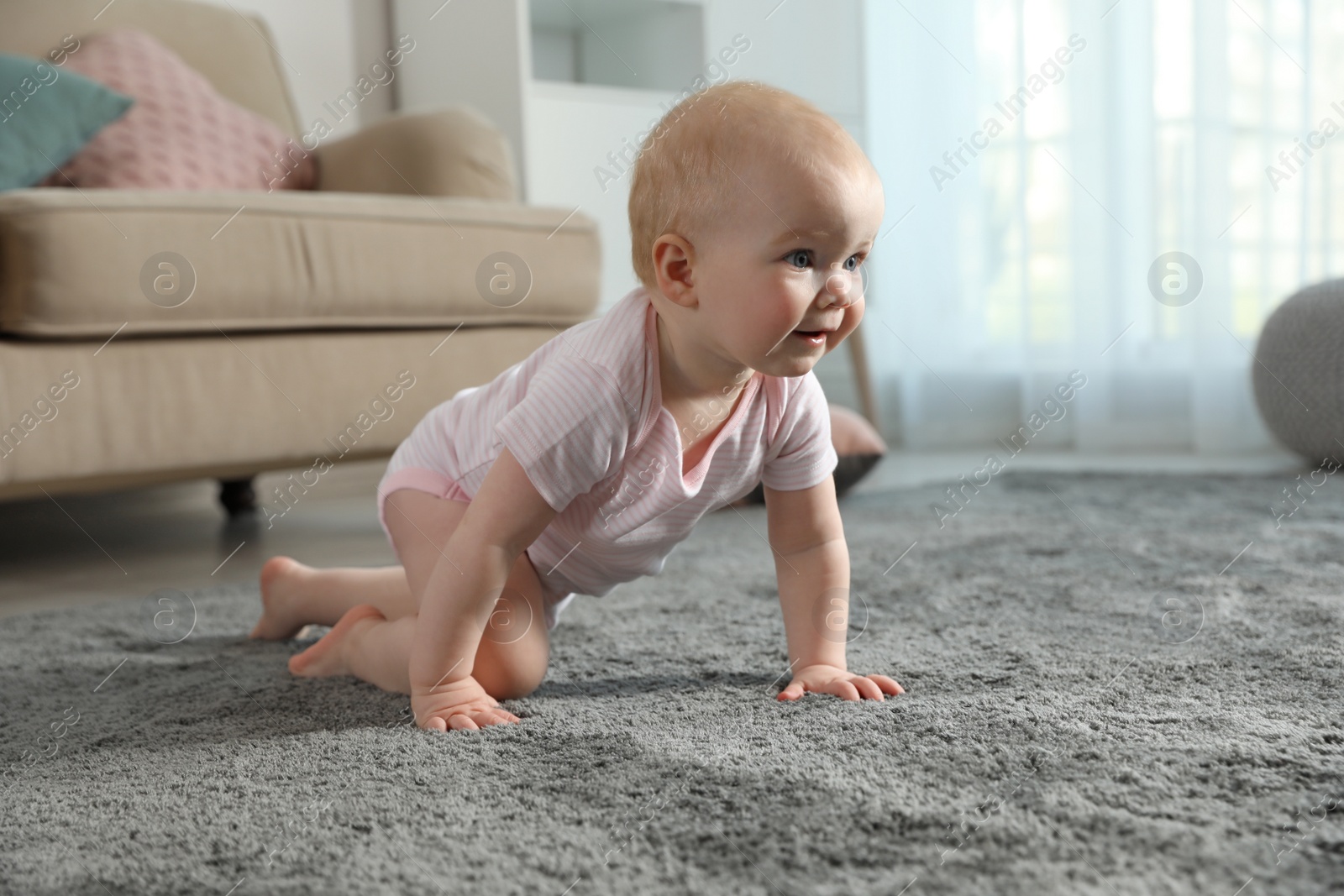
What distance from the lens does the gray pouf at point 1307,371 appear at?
6.02ft

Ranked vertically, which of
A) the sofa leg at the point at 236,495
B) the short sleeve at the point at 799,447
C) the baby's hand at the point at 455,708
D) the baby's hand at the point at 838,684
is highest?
the short sleeve at the point at 799,447

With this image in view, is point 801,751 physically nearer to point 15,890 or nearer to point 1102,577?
point 15,890

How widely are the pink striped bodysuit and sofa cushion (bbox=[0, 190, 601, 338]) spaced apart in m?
0.62

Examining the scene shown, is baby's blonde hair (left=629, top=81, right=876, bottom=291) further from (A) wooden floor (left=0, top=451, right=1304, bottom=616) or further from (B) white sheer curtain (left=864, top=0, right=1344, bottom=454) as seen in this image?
(B) white sheer curtain (left=864, top=0, right=1344, bottom=454)

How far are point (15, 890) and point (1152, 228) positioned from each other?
231 cm

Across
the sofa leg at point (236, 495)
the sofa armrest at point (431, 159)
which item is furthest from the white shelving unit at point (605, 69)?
the sofa leg at point (236, 495)

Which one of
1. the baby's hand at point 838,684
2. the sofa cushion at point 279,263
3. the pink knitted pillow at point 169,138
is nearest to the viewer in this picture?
the baby's hand at point 838,684

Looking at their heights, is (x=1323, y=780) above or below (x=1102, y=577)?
above

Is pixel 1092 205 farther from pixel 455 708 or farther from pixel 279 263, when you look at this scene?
pixel 455 708

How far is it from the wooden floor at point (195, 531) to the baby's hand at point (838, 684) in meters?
0.76

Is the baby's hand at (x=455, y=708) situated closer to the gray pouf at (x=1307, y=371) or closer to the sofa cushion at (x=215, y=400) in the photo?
the sofa cushion at (x=215, y=400)

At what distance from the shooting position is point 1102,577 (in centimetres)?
115

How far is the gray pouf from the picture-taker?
183 cm

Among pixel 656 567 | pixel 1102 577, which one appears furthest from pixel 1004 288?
pixel 656 567
